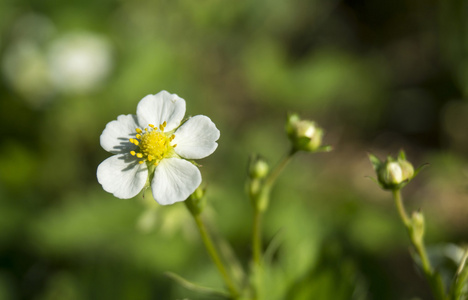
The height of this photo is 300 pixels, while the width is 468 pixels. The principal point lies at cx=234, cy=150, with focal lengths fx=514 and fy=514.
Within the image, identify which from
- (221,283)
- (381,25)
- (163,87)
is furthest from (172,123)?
(381,25)

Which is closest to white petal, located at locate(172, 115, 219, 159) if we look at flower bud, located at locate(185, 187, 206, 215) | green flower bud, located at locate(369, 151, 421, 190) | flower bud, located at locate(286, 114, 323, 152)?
flower bud, located at locate(185, 187, 206, 215)

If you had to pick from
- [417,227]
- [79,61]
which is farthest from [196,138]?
[79,61]

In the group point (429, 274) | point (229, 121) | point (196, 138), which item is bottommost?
point (229, 121)

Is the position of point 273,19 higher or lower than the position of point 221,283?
higher

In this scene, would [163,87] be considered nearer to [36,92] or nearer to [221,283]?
[36,92]

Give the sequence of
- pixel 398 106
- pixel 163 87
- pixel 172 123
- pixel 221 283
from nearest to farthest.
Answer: pixel 172 123, pixel 221 283, pixel 163 87, pixel 398 106

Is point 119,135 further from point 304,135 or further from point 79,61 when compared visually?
point 79,61

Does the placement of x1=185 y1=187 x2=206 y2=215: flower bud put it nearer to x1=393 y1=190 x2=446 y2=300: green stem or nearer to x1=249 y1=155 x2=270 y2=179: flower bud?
x1=249 y1=155 x2=270 y2=179: flower bud

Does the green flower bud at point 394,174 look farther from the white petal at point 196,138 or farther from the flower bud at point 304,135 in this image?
the white petal at point 196,138
